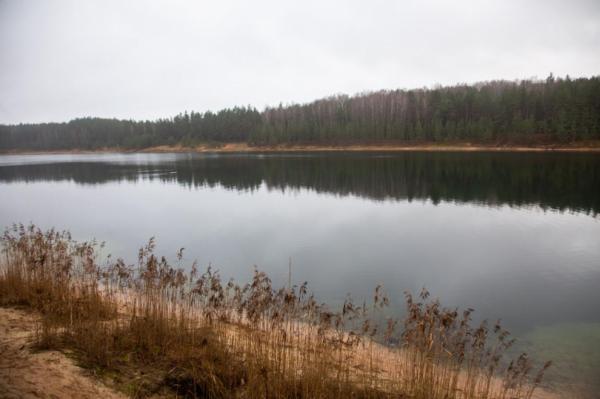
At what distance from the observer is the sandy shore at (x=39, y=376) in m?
4.98

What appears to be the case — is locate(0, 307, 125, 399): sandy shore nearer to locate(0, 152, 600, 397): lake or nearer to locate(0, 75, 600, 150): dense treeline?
locate(0, 152, 600, 397): lake

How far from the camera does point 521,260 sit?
1609 cm

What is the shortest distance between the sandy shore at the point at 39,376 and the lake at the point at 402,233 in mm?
7576

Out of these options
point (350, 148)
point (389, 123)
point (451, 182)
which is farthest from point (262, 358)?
point (389, 123)

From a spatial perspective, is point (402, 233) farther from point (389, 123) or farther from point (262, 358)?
point (389, 123)

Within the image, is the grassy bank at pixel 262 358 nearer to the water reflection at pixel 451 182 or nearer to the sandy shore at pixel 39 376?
the sandy shore at pixel 39 376

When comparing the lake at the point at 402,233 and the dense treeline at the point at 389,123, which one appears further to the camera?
the dense treeline at the point at 389,123

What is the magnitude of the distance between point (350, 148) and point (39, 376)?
4116 inches

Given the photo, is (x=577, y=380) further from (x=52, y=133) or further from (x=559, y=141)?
(x=52, y=133)

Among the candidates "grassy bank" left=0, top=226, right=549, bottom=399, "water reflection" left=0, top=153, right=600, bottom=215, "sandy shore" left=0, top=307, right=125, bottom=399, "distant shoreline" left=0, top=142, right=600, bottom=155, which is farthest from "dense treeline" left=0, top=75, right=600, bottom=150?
"sandy shore" left=0, top=307, right=125, bottom=399

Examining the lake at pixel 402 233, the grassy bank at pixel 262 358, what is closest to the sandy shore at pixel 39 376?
the grassy bank at pixel 262 358

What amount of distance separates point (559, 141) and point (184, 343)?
9228cm

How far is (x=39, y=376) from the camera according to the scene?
17.8 ft

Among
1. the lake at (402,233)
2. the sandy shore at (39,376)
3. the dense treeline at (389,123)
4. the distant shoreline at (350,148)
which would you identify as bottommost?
the lake at (402,233)
